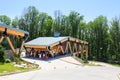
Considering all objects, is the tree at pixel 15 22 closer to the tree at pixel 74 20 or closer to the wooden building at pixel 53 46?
the tree at pixel 74 20

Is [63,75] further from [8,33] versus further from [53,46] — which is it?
[53,46]

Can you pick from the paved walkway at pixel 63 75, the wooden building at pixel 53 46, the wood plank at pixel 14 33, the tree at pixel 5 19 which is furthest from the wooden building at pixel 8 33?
the tree at pixel 5 19

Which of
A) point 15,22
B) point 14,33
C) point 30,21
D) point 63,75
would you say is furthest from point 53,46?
point 15,22

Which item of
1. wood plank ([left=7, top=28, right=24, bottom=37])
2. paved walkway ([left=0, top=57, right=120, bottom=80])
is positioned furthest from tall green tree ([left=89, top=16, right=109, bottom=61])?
paved walkway ([left=0, top=57, right=120, bottom=80])

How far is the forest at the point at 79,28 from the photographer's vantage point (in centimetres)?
6358

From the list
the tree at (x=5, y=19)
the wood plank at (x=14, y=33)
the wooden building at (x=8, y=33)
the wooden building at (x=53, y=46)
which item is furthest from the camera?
the tree at (x=5, y=19)

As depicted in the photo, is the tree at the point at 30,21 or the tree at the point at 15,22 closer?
the tree at the point at 30,21

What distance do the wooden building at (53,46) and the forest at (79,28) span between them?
15.8 meters

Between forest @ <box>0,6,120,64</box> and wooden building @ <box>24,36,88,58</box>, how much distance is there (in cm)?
1578

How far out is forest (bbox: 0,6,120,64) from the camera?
63584 mm

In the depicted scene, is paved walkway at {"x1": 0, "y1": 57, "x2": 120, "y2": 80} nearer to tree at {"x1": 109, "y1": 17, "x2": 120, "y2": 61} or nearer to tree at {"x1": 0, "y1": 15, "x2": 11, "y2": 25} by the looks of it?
tree at {"x1": 109, "y1": 17, "x2": 120, "y2": 61}

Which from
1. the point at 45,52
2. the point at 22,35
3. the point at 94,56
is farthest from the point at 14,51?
the point at 94,56

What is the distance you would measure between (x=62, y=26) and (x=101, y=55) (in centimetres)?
1484

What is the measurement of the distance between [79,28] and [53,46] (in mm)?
31850
